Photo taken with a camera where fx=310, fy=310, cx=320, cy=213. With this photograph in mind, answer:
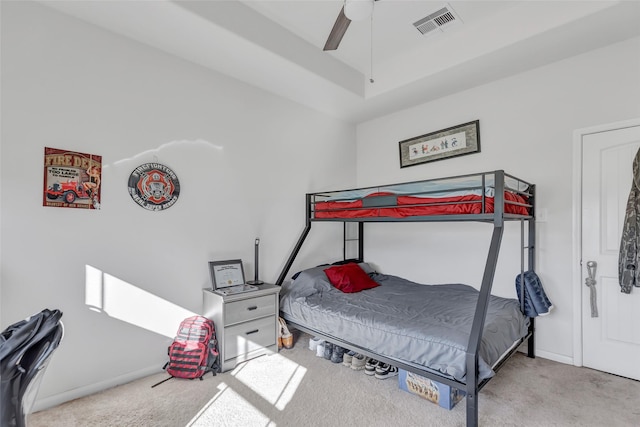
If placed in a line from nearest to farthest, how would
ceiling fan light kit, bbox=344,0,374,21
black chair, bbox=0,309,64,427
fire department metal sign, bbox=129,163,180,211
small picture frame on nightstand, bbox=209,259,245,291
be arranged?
black chair, bbox=0,309,64,427, ceiling fan light kit, bbox=344,0,374,21, fire department metal sign, bbox=129,163,180,211, small picture frame on nightstand, bbox=209,259,245,291

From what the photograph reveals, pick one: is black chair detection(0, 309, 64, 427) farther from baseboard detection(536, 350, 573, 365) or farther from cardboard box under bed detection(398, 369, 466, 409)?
baseboard detection(536, 350, 573, 365)

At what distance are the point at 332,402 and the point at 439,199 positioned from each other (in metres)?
1.69

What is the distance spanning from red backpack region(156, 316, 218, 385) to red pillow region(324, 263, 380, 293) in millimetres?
1334

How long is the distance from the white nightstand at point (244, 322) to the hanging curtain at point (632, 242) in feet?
9.60

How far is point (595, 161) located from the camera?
2689mm

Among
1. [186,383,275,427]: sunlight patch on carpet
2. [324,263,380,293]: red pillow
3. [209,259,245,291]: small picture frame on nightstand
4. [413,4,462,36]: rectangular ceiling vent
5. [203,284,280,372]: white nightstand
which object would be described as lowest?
[186,383,275,427]: sunlight patch on carpet

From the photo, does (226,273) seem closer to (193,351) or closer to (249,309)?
(249,309)

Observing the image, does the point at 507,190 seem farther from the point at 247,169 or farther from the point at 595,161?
the point at 247,169

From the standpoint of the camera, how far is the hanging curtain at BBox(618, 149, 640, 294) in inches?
96.0

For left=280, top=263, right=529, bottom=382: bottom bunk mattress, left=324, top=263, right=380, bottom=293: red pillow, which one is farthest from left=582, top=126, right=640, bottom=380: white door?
left=324, top=263, right=380, bottom=293: red pillow

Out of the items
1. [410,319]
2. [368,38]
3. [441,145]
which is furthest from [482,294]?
[368,38]

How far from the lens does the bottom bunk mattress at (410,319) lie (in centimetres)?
200

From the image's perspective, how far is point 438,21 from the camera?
2.75 m

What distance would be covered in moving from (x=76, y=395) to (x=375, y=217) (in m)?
2.68
